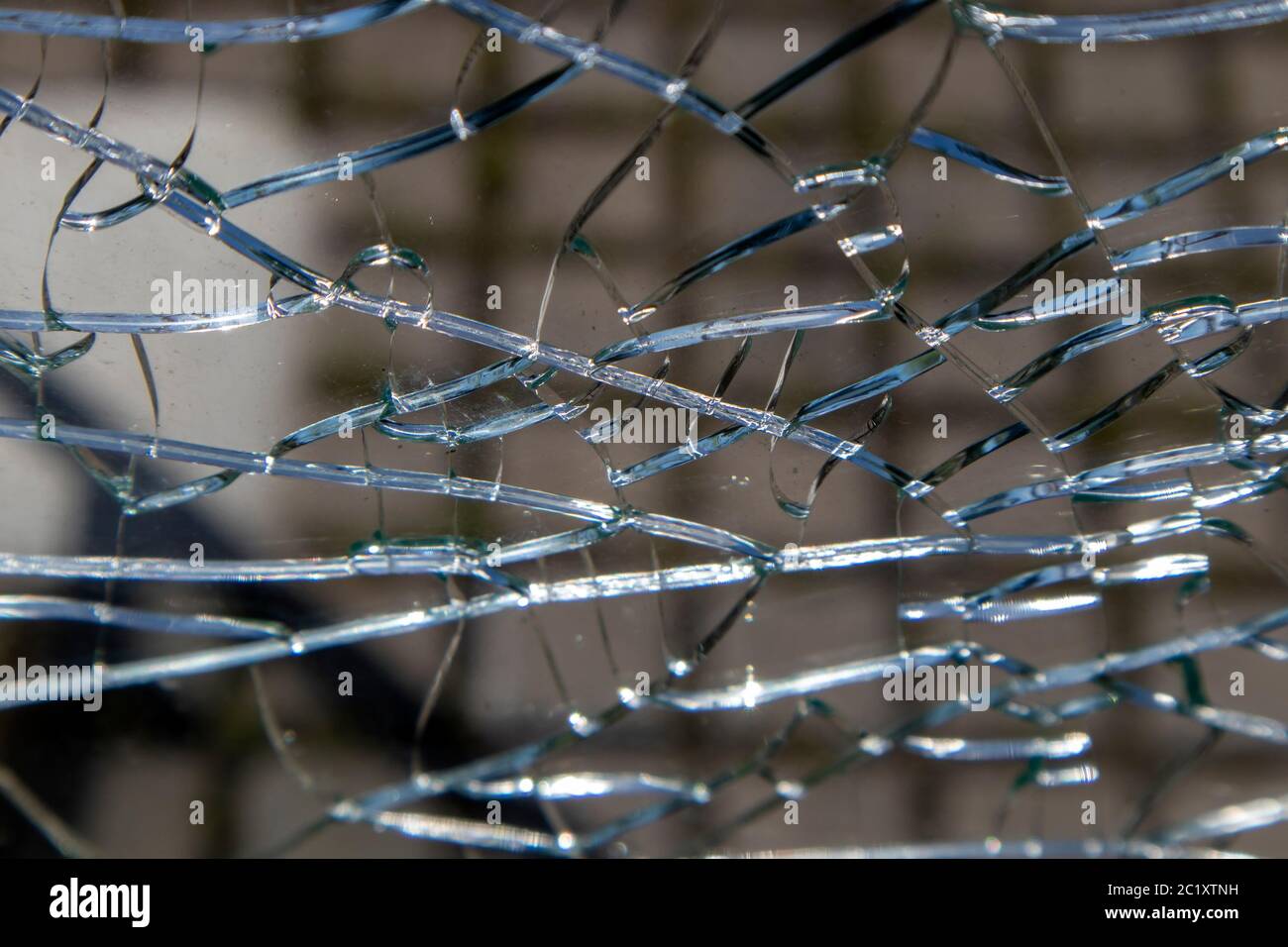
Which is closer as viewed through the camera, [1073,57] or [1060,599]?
[1073,57]

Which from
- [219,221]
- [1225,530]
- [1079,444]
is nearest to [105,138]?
[219,221]

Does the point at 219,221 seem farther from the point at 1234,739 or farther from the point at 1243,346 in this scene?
the point at 1234,739

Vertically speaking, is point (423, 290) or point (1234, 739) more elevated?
point (423, 290)

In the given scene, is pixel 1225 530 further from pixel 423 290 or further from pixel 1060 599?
pixel 423 290
